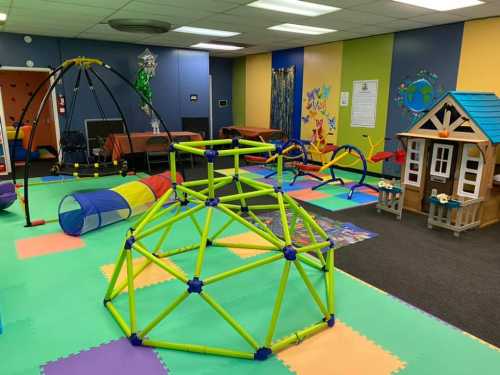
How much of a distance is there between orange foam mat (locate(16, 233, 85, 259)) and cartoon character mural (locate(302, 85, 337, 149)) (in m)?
5.81

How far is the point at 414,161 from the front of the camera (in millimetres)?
5078

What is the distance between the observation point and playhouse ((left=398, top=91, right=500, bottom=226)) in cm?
445

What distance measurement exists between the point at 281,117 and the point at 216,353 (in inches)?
314

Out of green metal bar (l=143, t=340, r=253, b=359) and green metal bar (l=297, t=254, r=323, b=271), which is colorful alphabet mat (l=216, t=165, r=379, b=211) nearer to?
green metal bar (l=297, t=254, r=323, b=271)

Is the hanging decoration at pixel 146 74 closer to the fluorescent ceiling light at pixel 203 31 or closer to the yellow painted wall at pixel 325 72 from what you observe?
the fluorescent ceiling light at pixel 203 31

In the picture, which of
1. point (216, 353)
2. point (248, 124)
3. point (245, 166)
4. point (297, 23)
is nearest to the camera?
point (216, 353)

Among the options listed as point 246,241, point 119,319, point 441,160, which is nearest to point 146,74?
point 246,241

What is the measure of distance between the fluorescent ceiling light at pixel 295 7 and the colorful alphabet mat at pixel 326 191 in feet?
8.87

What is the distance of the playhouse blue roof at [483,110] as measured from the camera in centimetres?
440

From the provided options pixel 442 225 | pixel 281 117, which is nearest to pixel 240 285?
pixel 442 225

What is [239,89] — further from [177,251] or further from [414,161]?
[177,251]

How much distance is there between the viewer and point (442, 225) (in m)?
4.48

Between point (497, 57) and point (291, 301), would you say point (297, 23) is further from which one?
point (291, 301)

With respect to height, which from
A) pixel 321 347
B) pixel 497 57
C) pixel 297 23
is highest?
pixel 297 23
